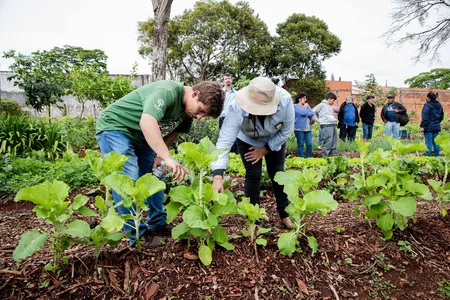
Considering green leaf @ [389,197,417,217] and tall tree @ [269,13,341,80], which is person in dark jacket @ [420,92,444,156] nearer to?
green leaf @ [389,197,417,217]

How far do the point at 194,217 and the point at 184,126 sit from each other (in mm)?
1028

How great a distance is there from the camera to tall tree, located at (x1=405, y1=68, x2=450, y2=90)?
32.8 meters

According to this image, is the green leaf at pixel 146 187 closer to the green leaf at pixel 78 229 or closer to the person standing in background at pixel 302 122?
the green leaf at pixel 78 229

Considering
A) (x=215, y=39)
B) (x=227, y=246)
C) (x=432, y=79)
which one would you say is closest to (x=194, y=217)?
(x=227, y=246)

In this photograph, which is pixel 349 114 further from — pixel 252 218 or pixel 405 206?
pixel 252 218

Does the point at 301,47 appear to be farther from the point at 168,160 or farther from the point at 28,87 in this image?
the point at 168,160

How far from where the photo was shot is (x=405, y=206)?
1996 mm

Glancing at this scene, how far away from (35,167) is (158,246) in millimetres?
3619

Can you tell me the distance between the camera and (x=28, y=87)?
39.7 feet

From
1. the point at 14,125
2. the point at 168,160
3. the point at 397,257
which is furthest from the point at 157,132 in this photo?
the point at 14,125

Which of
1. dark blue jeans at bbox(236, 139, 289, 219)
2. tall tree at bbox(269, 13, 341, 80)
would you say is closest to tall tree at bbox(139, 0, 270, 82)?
tall tree at bbox(269, 13, 341, 80)

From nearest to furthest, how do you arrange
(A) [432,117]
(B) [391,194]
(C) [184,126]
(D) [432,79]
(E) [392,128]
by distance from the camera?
1. (B) [391,194]
2. (C) [184,126]
3. (A) [432,117]
4. (E) [392,128]
5. (D) [432,79]

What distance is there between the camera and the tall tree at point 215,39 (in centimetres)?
2003

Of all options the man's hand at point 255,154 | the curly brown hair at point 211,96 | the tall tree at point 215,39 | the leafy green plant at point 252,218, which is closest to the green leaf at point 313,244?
the leafy green plant at point 252,218
